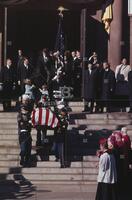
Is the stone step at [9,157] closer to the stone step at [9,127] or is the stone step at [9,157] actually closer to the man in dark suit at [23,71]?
the stone step at [9,127]

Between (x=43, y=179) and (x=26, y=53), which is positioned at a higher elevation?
(x=26, y=53)

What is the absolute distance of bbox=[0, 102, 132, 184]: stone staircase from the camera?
20.9m

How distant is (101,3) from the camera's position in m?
29.4

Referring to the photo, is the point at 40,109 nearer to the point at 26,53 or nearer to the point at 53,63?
the point at 53,63

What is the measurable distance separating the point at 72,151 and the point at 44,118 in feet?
4.91

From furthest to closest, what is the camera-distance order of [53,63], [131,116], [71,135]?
[53,63] → [131,116] → [71,135]

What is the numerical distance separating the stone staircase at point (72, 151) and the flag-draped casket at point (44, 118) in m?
0.96

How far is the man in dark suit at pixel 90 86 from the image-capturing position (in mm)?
25562

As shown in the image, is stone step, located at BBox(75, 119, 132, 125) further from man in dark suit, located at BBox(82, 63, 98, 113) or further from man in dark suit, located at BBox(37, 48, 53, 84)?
man in dark suit, located at BBox(37, 48, 53, 84)

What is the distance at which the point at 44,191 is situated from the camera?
65.0 ft

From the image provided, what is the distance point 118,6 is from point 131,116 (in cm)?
581

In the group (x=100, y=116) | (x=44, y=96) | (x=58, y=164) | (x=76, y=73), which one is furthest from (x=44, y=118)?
(x=76, y=73)

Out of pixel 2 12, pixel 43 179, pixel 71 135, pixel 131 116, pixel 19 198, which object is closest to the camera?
pixel 19 198

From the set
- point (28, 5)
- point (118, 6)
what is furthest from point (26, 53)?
point (118, 6)
